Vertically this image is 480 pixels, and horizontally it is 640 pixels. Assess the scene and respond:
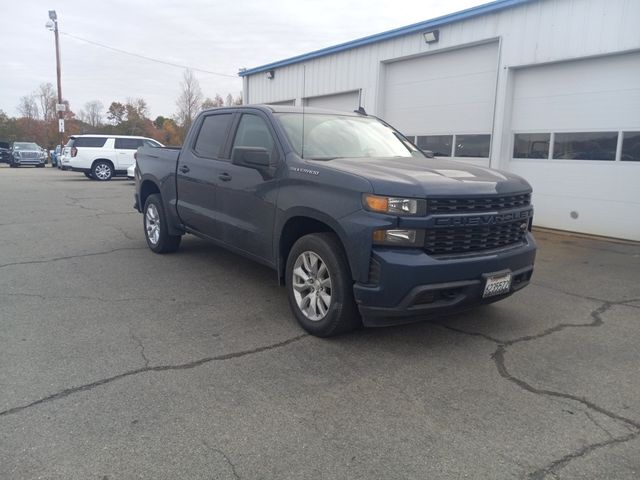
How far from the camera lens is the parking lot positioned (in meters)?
2.62

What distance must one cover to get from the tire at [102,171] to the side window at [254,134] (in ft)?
59.9

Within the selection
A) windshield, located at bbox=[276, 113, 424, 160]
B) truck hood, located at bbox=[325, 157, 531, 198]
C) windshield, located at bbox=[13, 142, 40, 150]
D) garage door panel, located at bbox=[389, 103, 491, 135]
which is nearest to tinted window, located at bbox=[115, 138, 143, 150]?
garage door panel, located at bbox=[389, 103, 491, 135]

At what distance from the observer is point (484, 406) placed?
3.19 meters

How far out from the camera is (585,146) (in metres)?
9.33

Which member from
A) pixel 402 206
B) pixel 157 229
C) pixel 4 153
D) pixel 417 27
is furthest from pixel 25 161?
pixel 402 206

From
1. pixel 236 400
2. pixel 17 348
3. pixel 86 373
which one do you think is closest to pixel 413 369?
pixel 236 400

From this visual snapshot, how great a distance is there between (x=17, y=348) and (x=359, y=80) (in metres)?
11.4

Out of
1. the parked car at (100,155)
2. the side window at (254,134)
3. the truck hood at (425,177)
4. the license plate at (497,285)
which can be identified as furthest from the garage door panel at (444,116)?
the parked car at (100,155)

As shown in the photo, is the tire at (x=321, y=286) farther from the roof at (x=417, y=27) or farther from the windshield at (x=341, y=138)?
the roof at (x=417, y=27)

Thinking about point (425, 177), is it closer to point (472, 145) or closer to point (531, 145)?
point (531, 145)

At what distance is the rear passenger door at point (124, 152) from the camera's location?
71.6 ft

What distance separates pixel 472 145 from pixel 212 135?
6966 mm

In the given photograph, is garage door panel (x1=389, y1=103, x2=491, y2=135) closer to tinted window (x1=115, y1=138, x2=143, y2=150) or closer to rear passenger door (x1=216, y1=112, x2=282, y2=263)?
rear passenger door (x1=216, y1=112, x2=282, y2=263)

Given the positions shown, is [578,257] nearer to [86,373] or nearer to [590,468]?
[590,468]
